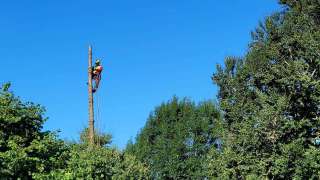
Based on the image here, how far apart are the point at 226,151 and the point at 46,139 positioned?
609 inches

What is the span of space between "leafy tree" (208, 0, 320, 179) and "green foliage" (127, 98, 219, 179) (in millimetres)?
14013

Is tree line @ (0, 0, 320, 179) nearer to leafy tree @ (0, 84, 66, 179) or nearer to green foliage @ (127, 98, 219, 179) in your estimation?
leafy tree @ (0, 84, 66, 179)

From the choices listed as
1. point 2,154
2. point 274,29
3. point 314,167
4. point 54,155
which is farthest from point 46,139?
point 274,29

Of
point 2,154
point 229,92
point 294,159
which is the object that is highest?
point 229,92

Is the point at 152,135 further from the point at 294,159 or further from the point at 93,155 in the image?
the point at 93,155

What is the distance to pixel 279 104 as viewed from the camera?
96.3ft

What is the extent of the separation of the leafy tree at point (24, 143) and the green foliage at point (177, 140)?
28.4m

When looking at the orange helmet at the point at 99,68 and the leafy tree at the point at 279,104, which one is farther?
the leafy tree at the point at 279,104

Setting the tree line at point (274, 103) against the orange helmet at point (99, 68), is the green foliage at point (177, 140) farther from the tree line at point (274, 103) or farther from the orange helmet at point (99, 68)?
the orange helmet at point (99, 68)

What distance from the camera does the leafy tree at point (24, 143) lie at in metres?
17.0

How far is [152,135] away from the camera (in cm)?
4988

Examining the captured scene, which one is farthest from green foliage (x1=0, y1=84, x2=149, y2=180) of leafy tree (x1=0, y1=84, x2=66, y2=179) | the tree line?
the tree line

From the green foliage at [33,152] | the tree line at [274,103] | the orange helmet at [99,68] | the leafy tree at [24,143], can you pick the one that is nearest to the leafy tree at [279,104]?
the tree line at [274,103]

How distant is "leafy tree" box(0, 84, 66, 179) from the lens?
16984 mm
